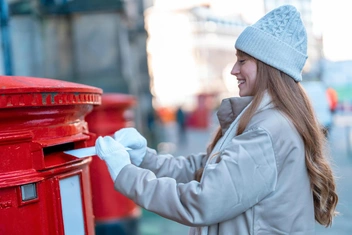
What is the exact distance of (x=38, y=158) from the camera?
160 centimetres

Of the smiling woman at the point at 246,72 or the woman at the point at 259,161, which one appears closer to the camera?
the woman at the point at 259,161

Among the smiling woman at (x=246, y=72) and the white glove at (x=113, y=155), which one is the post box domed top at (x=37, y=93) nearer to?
the white glove at (x=113, y=155)

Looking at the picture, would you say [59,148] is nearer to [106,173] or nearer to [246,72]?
[246,72]

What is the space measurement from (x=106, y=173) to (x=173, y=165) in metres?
2.16

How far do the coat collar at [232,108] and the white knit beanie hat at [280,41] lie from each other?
0.48 feet

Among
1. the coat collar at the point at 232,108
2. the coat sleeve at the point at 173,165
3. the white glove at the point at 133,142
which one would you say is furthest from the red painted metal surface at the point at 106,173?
the coat collar at the point at 232,108

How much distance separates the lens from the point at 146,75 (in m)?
14.6

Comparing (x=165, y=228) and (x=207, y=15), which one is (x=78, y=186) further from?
(x=207, y=15)

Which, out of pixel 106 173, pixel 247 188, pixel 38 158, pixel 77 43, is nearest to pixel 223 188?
pixel 247 188

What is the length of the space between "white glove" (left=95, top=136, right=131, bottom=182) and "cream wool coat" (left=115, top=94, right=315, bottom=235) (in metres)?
0.03

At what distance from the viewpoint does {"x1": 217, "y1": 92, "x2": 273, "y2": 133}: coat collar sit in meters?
1.89

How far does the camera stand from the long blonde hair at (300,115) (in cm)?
179

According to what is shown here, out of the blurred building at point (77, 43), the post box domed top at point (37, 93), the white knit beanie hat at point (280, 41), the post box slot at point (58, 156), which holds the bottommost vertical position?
the post box slot at point (58, 156)

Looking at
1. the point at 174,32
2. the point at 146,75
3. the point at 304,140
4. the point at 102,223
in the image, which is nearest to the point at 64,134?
the point at 304,140
